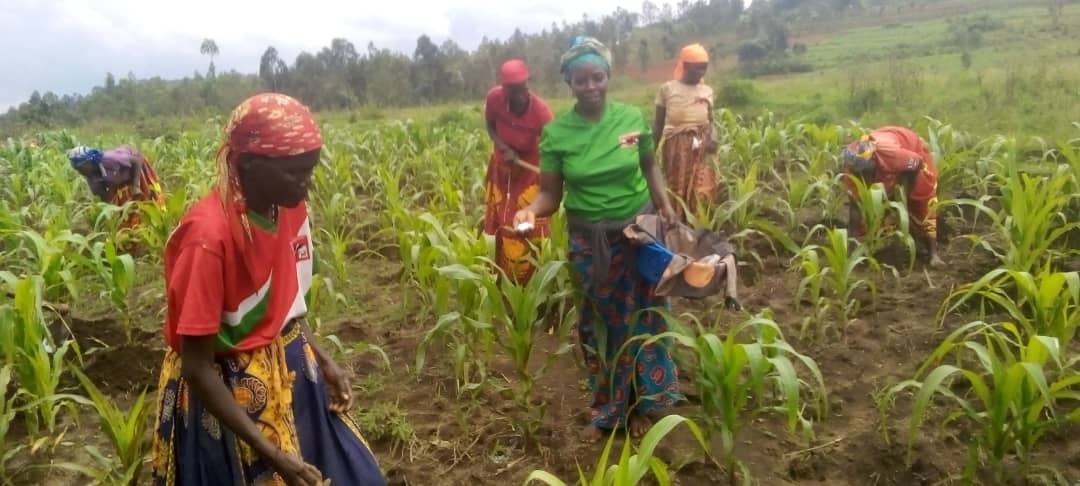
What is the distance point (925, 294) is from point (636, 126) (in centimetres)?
217

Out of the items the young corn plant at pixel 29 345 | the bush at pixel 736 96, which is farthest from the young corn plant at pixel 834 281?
the bush at pixel 736 96

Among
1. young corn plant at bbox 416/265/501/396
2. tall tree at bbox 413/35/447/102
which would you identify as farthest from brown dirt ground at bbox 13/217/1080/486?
tall tree at bbox 413/35/447/102

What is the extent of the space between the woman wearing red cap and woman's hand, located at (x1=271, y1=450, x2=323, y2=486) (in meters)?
2.59

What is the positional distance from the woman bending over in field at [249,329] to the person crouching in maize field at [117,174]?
3.88 metres

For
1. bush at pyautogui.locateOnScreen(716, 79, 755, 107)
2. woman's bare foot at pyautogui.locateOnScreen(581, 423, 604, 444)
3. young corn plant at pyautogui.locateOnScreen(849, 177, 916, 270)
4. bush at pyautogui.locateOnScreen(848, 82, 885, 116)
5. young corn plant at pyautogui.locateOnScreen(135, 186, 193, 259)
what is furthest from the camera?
bush at pyautogui.locateOnScreen(716, 79, 755, 107)

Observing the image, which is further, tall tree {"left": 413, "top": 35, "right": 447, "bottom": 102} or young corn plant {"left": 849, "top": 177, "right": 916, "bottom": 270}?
tall tree {"left": 413, "top": 35, "right": 447, "bottom": 102}

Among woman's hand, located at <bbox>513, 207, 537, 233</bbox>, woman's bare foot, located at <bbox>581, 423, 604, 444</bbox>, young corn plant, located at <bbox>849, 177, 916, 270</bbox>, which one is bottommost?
woman's bare foot, located at <bbox>581, 423, 604, 444</bbox>

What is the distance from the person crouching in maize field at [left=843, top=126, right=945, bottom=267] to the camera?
433cm

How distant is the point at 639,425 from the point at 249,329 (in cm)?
159

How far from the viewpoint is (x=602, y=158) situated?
9.00 ft

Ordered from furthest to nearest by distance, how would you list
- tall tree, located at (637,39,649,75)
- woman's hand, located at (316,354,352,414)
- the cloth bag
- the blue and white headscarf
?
tall tree, located at (637,39,649,75), the blue and white headscarf, the cloth bag, woman's hand, located at (316,354,352,414)

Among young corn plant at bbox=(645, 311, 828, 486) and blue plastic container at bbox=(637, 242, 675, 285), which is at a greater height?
blue plastic container at bbox=(637, 242, 675, 285)

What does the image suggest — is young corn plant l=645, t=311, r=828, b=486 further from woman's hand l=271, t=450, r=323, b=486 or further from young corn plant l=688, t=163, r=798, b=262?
young corn plant l=688, t=163, r=798, b=262

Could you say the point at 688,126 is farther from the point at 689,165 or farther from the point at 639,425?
the point at 639,425
